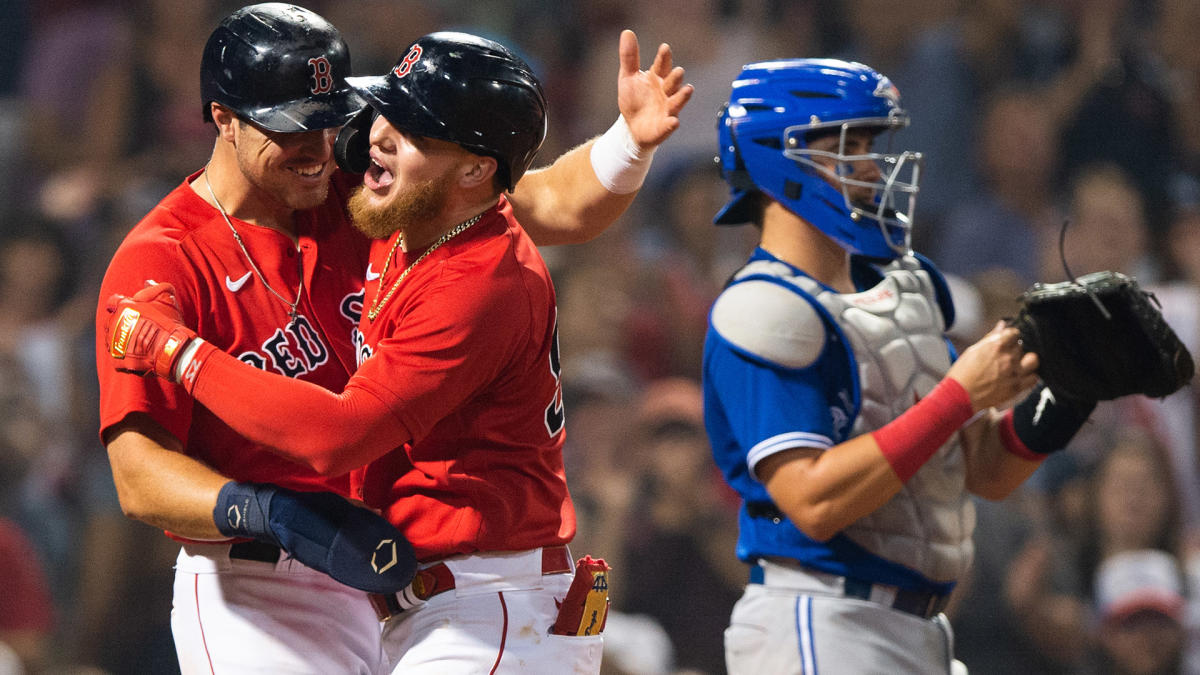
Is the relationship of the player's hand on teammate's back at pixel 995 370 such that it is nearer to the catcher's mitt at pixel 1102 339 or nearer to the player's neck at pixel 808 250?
the catcher's mitt at pixel 1102 339

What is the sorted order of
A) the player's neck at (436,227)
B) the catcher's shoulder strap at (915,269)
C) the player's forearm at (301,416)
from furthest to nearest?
the catcher's shoulder strap at (915,269)
the player's neck at (436,227)
the player's forearm at (301,416)

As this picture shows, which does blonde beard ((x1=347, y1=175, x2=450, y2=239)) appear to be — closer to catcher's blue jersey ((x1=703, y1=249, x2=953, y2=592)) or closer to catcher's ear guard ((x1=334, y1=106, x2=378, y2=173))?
catcher's ear guard ((x1=334, y1=106, x2=378, y2=173))

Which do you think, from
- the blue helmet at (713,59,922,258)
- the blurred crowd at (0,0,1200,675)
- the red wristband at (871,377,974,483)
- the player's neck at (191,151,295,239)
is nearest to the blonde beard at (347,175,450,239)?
the player's neck at (191,151,295,239)

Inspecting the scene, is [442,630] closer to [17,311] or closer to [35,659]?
[35,659]

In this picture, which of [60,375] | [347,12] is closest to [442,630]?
[60,375]

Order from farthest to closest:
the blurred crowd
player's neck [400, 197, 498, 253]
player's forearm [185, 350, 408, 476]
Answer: the blurred crowd → player's neck [400, 197, 498, 253] → player's forearm [185, 350, 408, 476]

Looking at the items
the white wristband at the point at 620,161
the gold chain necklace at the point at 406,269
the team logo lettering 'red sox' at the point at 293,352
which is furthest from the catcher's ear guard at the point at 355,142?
the white wristband at the point at 620,161
